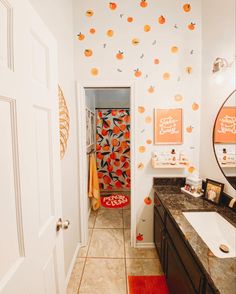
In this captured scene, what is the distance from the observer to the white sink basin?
3.99 feet

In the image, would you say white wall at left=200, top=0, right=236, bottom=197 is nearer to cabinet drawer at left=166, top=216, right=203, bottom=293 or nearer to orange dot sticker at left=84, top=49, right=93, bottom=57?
cabinet drawer at left=166, top=216, right=203, bottom=293

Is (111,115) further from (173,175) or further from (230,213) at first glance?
(230,213)

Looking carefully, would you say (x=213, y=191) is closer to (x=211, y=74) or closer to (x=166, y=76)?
(x=211, y=74)

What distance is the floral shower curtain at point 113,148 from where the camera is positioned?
3.94 metres

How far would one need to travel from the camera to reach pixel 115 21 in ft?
6.48

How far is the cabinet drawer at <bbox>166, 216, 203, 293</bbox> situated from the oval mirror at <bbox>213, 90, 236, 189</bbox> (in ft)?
2.14

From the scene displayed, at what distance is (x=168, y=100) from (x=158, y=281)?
191 cm

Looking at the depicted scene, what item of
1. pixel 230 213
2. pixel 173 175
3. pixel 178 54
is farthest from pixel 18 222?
pixel 178 54

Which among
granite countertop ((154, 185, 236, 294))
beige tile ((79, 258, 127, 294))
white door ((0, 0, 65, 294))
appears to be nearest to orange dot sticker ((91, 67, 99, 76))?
white door ((0, 0, 65, 294))

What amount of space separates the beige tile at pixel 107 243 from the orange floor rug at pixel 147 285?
36 centimetres

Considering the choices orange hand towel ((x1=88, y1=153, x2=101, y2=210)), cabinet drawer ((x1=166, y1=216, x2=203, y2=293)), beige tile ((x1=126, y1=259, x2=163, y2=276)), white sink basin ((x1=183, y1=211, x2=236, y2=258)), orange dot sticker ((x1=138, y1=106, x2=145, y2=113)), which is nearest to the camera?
cabinet drawer ((x1=166, y1=216, x2=203, y2=293))

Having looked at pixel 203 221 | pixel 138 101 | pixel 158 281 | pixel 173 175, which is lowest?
pixel 158 281

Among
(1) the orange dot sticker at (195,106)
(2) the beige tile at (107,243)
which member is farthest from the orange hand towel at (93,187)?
(1) the orange dot sticker at (195,106)

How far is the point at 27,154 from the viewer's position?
2.43 feet
